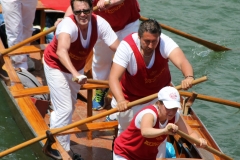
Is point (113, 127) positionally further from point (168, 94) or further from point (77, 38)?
point (168, 94)

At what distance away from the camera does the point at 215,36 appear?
1288cm

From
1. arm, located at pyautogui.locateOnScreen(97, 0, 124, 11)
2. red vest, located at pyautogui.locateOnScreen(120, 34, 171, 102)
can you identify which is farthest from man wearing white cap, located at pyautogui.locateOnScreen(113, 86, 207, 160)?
arm, located at pyautogui.locateOnScreen(97, 0, 124, 11)

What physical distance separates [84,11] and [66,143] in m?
1.41

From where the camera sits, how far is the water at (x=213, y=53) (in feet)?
31.5

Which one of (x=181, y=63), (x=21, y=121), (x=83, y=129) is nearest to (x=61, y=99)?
(x=83, y=129)

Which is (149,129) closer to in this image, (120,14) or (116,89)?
(116,89)

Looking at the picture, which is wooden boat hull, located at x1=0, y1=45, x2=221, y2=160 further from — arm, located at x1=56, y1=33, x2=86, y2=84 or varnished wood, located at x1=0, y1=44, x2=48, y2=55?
arm, located at x1=56, y1=33, x2=86, y2=84

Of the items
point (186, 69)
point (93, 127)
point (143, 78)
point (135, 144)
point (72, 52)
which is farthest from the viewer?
point (93, 127)

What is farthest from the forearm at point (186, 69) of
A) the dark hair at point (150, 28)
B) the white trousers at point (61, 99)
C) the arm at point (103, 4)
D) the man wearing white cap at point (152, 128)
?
the arm at point (103, 4)

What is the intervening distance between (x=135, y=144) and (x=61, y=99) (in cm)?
132

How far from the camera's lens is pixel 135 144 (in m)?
5.78

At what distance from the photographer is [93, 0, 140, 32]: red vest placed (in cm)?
789

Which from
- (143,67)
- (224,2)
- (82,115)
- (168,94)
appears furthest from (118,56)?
(224,2)

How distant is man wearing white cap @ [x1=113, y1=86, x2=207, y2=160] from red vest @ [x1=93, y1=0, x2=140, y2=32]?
230cm
